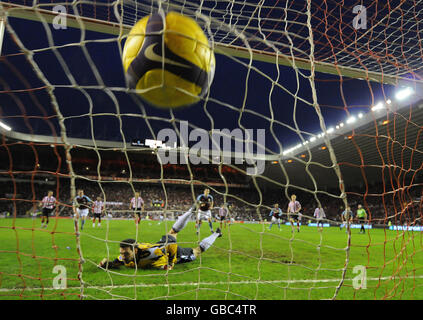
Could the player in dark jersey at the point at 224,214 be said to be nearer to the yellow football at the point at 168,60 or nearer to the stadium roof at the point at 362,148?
the yellow football at the point at 168,60

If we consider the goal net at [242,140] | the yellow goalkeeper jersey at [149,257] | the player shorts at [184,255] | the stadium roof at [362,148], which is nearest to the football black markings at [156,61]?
the goal net at [242,140]

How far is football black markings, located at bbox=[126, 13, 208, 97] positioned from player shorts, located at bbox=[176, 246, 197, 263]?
253 cm

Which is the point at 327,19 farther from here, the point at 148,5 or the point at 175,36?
the point at 175,36

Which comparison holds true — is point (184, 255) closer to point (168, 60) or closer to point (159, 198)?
point (168, 60)

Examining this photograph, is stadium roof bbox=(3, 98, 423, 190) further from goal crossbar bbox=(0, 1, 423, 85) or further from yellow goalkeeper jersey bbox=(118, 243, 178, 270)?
yellow goalkeeper jersey bbox=(118, 243, 178, 270)

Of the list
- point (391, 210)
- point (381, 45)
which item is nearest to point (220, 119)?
point (391, 210)

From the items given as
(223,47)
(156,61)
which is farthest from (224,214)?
(156,61)

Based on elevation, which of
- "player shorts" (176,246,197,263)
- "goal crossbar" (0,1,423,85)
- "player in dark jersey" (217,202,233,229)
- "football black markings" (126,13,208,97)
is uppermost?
"goal crossbar" (0,1,423,85)

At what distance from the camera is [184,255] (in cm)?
375

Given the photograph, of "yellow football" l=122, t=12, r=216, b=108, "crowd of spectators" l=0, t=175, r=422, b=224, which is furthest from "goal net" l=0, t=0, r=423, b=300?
"crowd of spectators" l=0, t=175, r=422, b=224

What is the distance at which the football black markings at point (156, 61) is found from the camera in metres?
1.83

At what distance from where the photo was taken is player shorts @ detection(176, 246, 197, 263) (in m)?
3.69

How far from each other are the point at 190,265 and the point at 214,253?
1.11 meters

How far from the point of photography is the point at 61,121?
2055 millimetres
